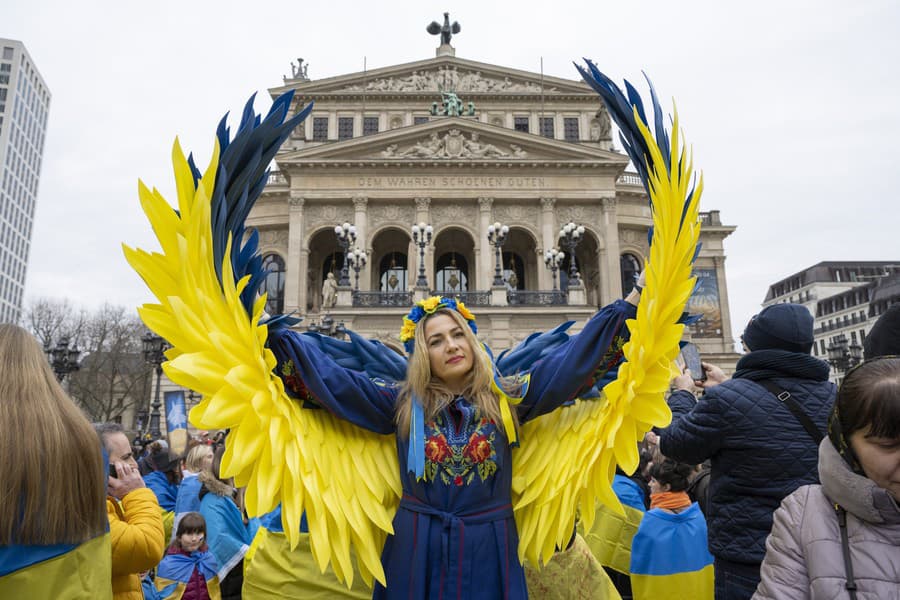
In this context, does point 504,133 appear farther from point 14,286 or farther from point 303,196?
point 14,286

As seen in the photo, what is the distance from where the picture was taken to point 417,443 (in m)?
2.42

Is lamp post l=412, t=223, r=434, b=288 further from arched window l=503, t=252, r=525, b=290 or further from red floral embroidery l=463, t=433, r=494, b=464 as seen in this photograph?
red floral embroidery l=463, t=433, r=494, b=464

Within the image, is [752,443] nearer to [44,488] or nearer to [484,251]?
[44,488]

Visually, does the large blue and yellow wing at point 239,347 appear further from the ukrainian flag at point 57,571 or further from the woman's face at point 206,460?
the woman's face at point 206,460

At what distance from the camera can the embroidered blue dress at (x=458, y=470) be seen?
93.2 inches

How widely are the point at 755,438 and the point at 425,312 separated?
5.49ft

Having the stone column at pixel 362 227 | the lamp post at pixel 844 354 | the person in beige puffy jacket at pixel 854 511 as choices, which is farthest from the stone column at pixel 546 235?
the person in beige puffy jacket at pixel 854 511

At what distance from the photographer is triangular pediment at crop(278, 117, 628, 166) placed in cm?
3238

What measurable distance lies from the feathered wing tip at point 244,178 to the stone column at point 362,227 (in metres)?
28.8

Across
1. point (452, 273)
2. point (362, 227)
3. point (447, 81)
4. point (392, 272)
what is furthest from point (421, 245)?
point (447, 81)

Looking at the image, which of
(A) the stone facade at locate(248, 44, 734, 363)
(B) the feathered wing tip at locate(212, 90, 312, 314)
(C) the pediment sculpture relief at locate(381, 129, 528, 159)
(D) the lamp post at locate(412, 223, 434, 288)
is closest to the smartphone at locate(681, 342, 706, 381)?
(B) the feathered wing tip at locate(212, 90, 312, 314)

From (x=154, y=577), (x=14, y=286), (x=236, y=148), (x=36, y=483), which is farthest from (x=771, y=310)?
(x=14, y=286)

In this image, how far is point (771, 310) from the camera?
124 inches

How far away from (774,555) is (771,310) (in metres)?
1.68
